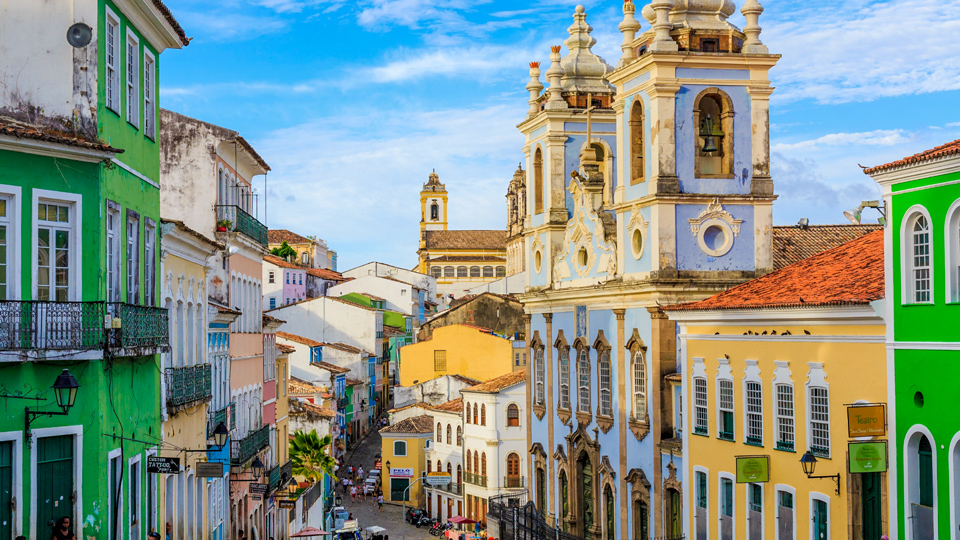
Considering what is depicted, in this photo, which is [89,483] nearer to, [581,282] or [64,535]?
[64,535]

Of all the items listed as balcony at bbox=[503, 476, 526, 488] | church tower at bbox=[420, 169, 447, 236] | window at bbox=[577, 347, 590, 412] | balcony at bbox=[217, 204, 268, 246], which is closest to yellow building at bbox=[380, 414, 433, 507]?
balcony at bbox=[503, 476, 526, 488]

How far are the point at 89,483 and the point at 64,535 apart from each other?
2.69 ft

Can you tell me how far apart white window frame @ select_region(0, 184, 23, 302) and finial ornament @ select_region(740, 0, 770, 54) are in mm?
25423

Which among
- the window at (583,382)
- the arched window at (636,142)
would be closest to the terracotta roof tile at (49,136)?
the arched window at (636,142)

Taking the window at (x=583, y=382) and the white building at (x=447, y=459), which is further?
the white building at (x=447, y=459)

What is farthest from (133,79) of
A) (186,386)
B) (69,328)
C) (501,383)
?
(501,383)

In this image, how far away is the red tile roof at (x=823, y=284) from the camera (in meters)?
24.1

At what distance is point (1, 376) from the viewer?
49.2ft

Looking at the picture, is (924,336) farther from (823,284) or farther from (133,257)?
(133,257)

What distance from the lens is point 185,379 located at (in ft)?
76.8

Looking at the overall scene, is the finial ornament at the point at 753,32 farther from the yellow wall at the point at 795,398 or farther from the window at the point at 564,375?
the window at the point at 564,375

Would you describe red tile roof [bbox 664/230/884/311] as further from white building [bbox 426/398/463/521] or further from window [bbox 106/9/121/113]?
white building [bbox 426/398/463/521]

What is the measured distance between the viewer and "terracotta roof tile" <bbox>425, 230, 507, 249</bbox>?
527 ft

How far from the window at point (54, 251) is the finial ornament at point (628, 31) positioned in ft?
82.5
